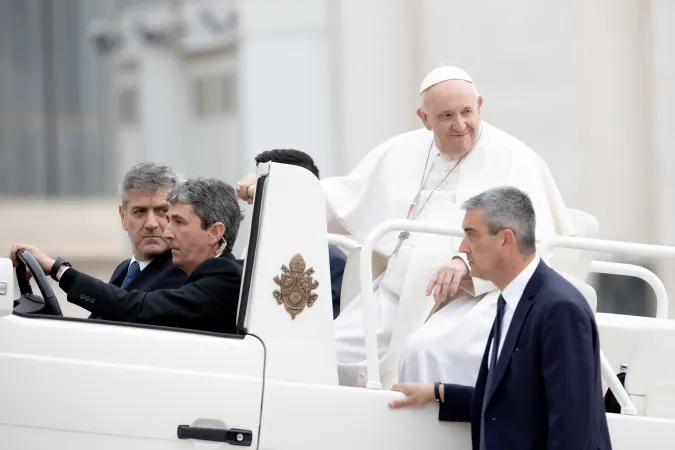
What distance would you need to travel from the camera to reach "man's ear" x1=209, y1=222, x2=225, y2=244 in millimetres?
4145

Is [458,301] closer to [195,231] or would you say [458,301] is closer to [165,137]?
[195,231]

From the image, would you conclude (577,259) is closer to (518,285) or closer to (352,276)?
(352,276)

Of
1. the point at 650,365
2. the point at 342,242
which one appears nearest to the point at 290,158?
the point at 342,242

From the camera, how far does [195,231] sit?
13.5 feet

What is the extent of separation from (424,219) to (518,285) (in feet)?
3.74

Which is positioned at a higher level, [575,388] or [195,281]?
[195,281]

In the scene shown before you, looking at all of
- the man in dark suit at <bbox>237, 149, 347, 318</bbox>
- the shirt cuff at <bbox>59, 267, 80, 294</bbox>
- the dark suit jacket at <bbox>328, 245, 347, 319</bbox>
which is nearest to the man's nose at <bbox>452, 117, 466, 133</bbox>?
the man in dark suit at <bbox>237, 149, 347, 318</bbox>

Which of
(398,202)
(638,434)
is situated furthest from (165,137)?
(638,434)

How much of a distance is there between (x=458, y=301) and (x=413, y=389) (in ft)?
2.12

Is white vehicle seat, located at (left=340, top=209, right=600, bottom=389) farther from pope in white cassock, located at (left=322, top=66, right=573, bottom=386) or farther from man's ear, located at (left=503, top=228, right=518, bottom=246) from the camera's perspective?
man's ear, located at (left=503, top=228, right=518, bottom=246)

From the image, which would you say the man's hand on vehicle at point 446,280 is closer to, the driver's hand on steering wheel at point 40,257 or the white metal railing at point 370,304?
the white metal railing at point 370,304

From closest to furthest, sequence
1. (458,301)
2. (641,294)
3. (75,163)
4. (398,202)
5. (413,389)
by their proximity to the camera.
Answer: (413,389), (458,301), (398,202), (641,294), (75,163)

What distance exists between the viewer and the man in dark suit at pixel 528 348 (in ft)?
11.5

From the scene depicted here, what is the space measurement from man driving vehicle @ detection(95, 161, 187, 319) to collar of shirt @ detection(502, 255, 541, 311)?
1.24 meters
